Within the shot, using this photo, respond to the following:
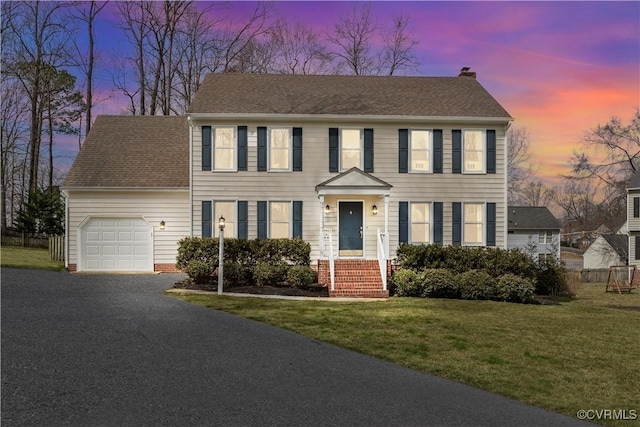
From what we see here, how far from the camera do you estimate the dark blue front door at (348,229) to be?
64.0ft

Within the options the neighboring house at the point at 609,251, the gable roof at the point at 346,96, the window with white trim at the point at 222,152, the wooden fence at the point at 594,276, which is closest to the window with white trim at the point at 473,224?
the gable roof at the point at 346,96

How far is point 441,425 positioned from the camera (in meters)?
5.59

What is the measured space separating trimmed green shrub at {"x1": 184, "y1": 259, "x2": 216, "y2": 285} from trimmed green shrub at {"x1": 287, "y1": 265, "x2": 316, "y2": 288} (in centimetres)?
243

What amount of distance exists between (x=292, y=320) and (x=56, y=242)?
17215mm

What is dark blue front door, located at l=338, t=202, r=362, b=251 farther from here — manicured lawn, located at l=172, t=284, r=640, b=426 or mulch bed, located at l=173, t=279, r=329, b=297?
manicured lawn, located at l=172, t=284, r=640, b=426

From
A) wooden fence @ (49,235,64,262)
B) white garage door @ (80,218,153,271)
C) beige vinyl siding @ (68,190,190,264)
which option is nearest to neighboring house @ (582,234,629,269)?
beige vinyl siding @ (68,190,190,264)

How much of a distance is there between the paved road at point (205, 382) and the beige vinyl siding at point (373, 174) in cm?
888

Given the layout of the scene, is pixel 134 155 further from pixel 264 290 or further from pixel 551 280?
pixel 551 280

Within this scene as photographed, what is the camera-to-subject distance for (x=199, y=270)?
1669cm

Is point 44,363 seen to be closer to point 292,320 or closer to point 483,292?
point 292,320

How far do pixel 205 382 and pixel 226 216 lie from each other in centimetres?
1288

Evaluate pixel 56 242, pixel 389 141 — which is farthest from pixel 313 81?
pixel 56 242

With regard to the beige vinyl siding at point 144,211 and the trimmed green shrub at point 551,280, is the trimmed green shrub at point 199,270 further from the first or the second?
the trimmed green shrub at point 551,280

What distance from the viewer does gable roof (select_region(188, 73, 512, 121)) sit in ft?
65.0
